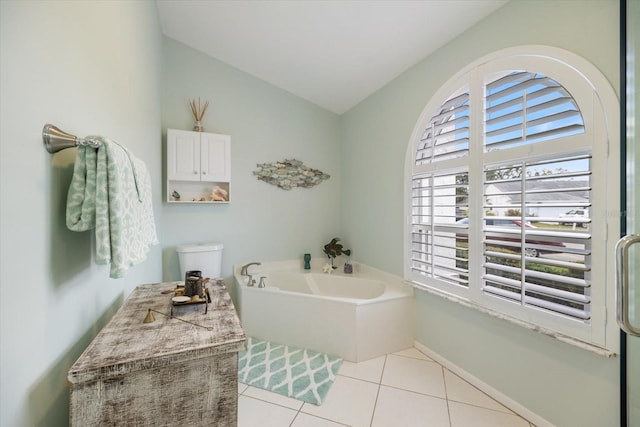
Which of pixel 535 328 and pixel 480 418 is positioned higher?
pixel 535 328

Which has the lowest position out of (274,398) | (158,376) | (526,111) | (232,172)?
(274,398)

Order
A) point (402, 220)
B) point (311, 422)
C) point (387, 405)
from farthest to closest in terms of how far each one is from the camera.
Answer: point (402, 220)
point (387, 405)
point (311, 422)

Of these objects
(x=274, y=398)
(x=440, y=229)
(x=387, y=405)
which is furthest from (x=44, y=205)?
(x=440, y=229)

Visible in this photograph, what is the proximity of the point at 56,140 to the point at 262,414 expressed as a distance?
5.82 ft

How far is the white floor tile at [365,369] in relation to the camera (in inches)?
82.4

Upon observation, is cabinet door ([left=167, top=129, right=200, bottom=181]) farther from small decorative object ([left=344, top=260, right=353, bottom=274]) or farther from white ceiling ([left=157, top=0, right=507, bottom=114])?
small decorative object ([left=344, top=260, right=353, bottom=274])

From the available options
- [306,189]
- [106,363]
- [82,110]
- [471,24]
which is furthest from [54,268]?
[306,189]

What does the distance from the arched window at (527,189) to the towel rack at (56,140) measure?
2.07m

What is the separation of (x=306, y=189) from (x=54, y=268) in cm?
289

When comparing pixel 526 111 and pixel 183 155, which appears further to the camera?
pixel 183 155

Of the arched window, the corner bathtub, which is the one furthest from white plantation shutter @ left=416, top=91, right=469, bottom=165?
the corner bathtub

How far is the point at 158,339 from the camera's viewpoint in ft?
3.03

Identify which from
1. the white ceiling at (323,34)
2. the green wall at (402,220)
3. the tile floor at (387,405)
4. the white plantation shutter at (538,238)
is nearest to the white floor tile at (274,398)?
the tile floor at (387,405)

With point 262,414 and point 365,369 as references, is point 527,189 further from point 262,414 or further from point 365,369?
point 262,414
